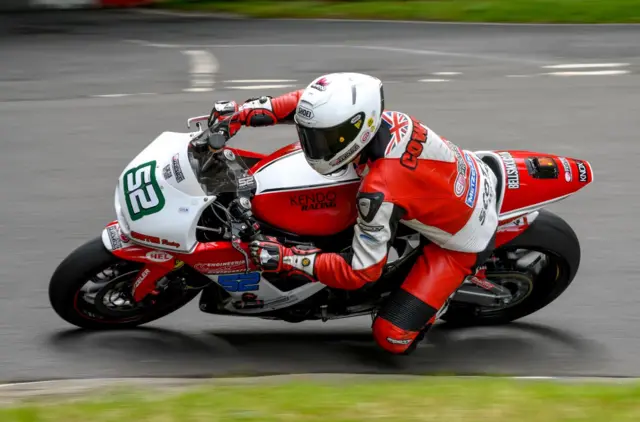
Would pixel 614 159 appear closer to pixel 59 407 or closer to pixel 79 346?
pixel 79 346

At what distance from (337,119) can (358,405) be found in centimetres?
137

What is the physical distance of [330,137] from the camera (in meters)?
5.22

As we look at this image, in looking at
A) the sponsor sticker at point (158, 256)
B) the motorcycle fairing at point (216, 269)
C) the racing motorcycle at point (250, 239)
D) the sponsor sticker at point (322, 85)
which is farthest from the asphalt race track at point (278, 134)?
the sponsor sticker at point (322, 85)

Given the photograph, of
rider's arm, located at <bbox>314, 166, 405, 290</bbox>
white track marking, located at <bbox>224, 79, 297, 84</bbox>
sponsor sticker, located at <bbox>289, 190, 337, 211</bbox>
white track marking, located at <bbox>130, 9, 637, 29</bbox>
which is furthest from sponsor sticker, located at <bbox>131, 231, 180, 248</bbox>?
white track marking, located at <bbox>130, 9, 637, 29</bbox>

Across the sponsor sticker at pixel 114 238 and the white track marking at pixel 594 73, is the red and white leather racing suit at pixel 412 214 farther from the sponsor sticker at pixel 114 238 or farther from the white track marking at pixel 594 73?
the white track marking at pixel 594 73

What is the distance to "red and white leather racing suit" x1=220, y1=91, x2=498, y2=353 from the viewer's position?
5398 mm

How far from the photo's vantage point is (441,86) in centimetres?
1142

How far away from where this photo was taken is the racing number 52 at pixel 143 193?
18.4 feet

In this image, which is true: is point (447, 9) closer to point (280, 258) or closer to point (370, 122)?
point (370, 122)

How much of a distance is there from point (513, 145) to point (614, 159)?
916 millimetres

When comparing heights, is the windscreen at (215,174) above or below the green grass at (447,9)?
above

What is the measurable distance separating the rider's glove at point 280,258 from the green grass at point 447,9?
9941mm

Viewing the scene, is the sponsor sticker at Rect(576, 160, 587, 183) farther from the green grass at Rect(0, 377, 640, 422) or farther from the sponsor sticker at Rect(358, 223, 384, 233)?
the sponsor sticker at Rect(358, 223, 384, 233)

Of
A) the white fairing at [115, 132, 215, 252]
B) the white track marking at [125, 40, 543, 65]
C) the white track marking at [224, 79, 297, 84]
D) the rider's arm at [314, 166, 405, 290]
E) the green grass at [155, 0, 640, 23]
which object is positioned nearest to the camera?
the rider's arm at [314, 166, 405, 290]
